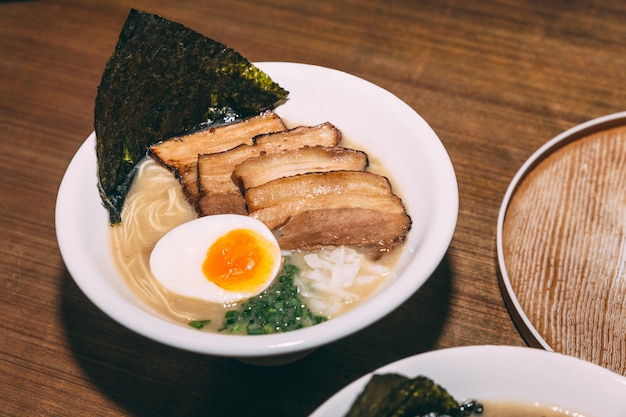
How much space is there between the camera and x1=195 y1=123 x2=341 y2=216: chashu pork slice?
64.6 inches

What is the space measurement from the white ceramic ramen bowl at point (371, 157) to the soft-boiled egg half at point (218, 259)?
116 mm

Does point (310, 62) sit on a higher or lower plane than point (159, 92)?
lower

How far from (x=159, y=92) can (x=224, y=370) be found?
806 mm

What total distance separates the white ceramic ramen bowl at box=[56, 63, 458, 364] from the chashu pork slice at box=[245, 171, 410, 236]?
0.24 feet

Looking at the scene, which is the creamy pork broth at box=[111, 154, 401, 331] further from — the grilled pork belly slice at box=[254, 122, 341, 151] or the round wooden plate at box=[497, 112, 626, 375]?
the round wooden plate at box=[497, 112, 626, 375]

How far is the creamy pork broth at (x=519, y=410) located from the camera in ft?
3.98

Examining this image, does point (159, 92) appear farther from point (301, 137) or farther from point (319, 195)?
point (319, 195)

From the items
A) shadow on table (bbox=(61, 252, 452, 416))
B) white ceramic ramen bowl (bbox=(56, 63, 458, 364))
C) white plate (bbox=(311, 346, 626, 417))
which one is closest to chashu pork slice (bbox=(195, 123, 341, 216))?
white ceramic ramen bowl (bbox=(56, 63, 458, 364))

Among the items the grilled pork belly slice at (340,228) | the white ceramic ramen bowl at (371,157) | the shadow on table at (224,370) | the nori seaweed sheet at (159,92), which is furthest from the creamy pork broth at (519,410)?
the nori seaweed sheet at (159,92)

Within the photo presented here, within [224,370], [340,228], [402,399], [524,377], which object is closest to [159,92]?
[340,228]

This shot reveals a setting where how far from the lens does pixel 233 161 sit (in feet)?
5.63

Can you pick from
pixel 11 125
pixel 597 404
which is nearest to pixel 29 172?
pixel 11 125

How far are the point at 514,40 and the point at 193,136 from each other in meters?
1.49

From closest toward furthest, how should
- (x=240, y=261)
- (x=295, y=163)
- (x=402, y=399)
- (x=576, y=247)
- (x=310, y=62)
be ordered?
(x=402, y=399) → (x=240, y=261) → (x=295, y=163) → (x=576, y=247) → (x=310, y=62)
